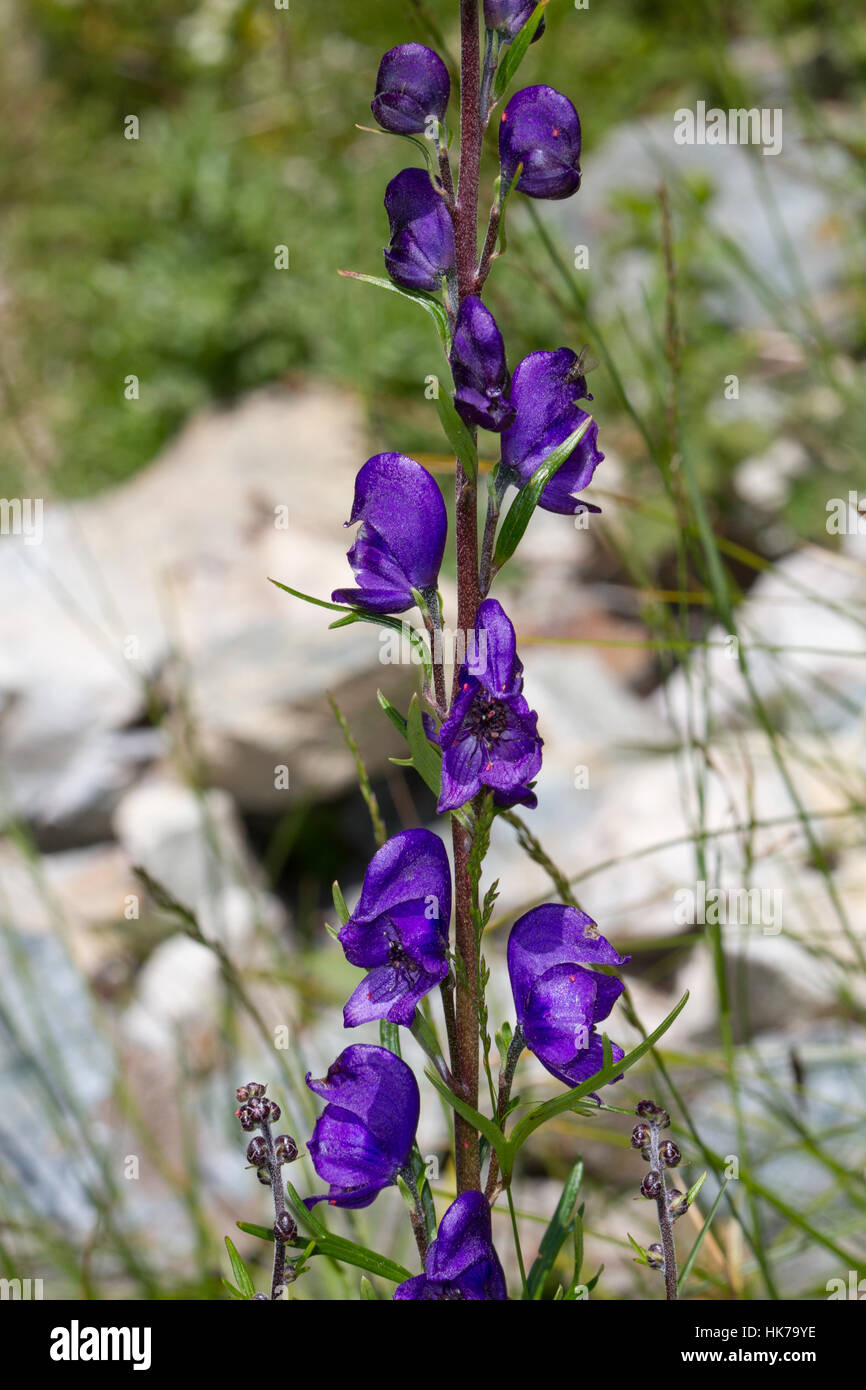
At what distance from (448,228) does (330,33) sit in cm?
786

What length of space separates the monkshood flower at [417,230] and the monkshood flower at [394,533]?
0.18 m

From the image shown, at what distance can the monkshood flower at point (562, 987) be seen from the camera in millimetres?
1101

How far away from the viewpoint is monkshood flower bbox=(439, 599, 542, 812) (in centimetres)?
105

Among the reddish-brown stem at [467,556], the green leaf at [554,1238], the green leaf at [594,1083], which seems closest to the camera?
the green leaf at [594,1083]

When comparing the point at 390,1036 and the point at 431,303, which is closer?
the point at 431,303

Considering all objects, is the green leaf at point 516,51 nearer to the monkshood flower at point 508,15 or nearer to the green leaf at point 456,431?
the monkshood flower at point 508,15

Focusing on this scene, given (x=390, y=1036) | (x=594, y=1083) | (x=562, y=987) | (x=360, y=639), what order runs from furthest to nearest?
(x=360, y=639), (x=390, y=1036), (x=562, y=987), (x=594, y=1083)

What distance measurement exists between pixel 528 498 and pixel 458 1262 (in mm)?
693

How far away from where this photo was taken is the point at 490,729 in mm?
1067

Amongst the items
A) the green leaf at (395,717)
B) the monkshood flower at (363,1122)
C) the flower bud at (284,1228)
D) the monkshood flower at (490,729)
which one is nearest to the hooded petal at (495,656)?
the monkshood flower at (490,729)

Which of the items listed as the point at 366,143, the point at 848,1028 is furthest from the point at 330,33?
the point at 848,1028

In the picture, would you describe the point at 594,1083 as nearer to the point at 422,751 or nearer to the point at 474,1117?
the point at 474,1117

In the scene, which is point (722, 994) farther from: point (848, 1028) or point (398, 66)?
point (848, 1028)

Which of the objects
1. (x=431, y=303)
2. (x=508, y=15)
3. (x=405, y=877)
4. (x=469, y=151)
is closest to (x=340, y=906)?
(x=405, y=877)
